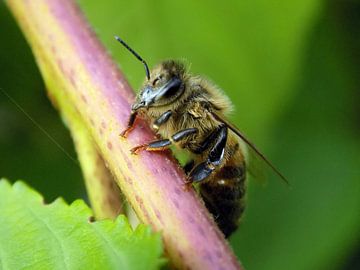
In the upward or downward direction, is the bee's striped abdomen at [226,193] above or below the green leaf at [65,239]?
below

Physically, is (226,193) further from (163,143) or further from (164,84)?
(163,143)

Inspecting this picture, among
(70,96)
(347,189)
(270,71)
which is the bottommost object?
(347,189)

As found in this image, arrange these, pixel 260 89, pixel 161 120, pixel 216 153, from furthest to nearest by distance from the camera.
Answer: pixel 260 89 → pixel 216 153 → pixel 161 120

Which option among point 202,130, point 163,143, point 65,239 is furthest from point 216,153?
point 65,239

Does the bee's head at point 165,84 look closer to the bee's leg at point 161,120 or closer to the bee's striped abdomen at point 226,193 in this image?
the bee's leg at point 161,120

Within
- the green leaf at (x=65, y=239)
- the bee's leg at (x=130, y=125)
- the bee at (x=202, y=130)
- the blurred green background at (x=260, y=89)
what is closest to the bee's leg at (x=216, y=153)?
the bee at (x=202, y=130)

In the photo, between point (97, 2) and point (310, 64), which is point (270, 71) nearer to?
point (310, 64)

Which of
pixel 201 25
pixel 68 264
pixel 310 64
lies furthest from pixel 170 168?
pixel 310 64
